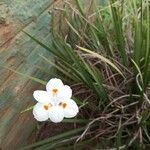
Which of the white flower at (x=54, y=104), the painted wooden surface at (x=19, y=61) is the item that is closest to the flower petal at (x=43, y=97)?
the white flower at (x=54, y=104)

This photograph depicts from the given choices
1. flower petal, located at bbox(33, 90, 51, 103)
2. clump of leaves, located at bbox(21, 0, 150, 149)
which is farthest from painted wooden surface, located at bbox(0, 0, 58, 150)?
flower petal, located at bbox(33, 90, 51, 103)

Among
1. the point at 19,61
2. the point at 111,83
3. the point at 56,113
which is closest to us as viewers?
the point at 56,113

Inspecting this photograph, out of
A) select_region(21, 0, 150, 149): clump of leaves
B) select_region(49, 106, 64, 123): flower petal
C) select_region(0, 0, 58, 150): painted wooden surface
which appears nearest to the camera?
select_region(49, 106, 64, 123): flower petal

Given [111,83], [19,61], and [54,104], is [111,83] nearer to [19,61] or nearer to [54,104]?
[19,61]

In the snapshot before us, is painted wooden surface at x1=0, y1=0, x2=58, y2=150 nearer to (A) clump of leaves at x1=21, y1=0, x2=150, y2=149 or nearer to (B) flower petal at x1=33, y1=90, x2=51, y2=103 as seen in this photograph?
(A) clump of leaves at x1=21, y1=0, x2=150, y2=149

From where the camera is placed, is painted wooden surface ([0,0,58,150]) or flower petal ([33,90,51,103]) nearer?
flower petal ([33,90,51,103])

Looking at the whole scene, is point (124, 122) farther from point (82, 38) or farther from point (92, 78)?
point (82, 38)

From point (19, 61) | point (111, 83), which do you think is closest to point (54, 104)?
point (19, 61)

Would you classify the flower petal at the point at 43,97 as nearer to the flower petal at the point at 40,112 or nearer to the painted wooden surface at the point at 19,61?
the flower petal at the point at 40,112
